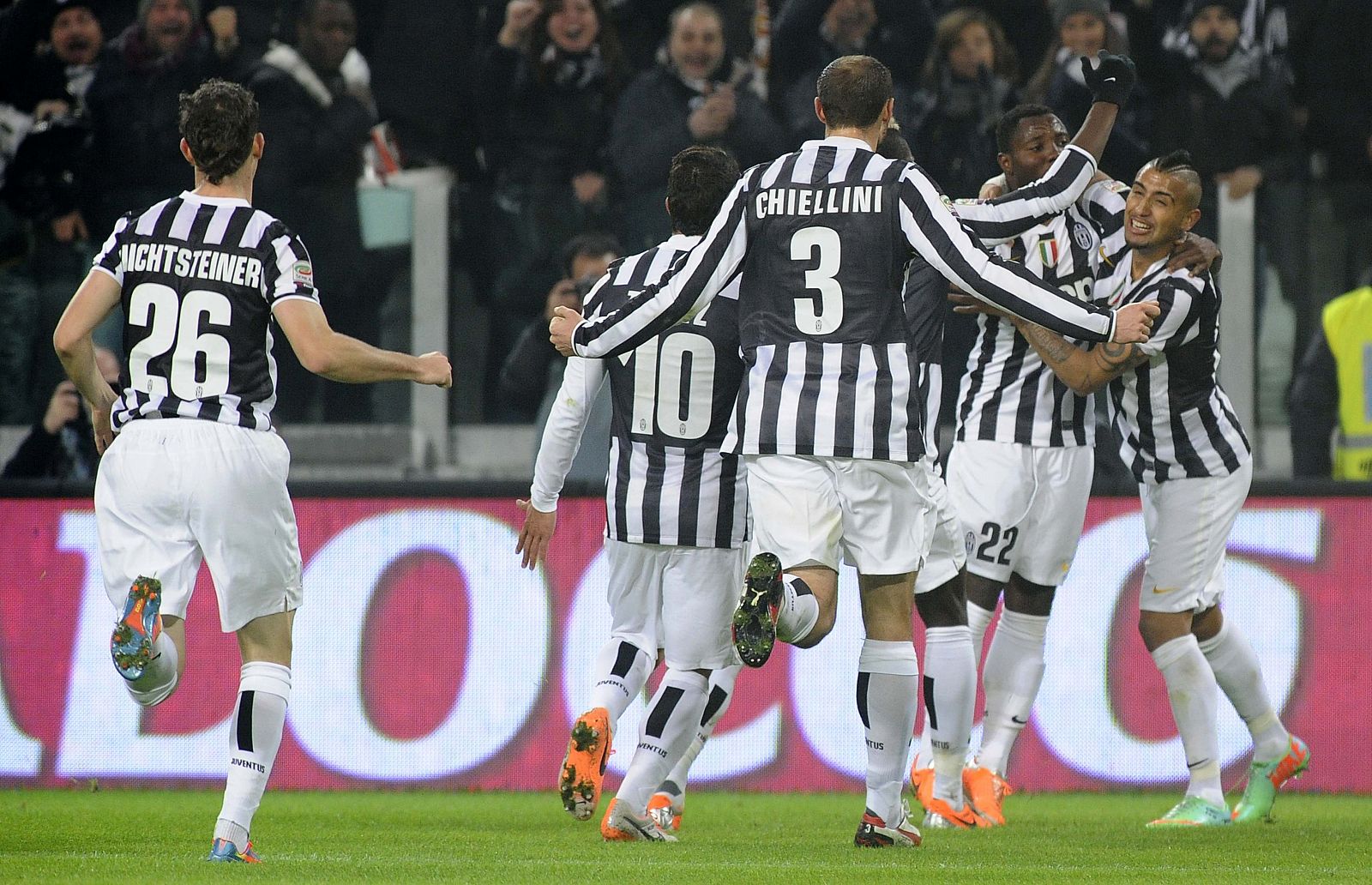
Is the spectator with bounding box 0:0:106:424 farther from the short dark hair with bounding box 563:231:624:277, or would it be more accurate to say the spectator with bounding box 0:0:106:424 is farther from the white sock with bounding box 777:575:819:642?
the white sock with bounding box 777:575:819:642

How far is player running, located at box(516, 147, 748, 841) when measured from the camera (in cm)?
563

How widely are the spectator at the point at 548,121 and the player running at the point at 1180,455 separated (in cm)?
337

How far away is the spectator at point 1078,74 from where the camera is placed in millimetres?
9039

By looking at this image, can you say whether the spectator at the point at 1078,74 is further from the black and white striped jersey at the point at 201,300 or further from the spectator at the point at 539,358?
the black and white striped jersey at the point at 201,300

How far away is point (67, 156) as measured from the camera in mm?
9219

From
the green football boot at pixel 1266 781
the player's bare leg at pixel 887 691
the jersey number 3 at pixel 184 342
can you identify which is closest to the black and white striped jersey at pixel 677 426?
the player's bare leg at pixel 887 691

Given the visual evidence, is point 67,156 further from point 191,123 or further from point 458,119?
point 191,123

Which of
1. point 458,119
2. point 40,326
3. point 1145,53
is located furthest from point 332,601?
point 1145,53

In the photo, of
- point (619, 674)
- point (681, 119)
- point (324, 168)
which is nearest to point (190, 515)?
point (619, 674)

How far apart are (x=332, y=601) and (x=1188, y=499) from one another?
375cm

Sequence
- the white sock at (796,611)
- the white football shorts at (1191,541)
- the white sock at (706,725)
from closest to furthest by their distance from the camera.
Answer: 1. the white sock at (796,611)
2. the white sock at (706,725)
3. the white football shorts at (1191,541)

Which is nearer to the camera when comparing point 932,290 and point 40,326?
point 932,290

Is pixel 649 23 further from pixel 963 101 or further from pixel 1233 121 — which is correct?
pixel 1233 121

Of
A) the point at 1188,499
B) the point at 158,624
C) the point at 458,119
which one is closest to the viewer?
the point at 158,624
